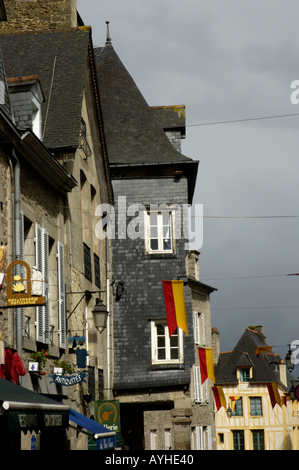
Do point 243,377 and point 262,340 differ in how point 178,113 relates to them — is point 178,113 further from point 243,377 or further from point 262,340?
point 262,340

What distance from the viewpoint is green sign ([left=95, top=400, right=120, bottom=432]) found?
15892 mm

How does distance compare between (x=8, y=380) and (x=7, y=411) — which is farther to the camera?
(x=8, y=380)

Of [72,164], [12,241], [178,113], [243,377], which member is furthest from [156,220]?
[243,377]

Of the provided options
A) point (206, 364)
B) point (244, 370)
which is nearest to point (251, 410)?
point (244, 370)

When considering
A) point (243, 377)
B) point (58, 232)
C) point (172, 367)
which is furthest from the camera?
point (243, 377)

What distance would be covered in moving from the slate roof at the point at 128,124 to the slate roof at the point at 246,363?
95.3 ft

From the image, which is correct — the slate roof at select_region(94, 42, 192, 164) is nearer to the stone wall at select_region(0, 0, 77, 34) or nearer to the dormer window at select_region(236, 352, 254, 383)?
the stone wall at select_region(0, 0, 77, 34)

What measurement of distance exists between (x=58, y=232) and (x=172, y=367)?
7129 millimetres

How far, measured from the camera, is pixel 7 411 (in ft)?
28.0

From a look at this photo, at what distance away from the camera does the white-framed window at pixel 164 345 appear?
20.0 meters

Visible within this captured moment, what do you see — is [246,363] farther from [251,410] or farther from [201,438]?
[201,438]

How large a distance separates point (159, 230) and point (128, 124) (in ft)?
12.9

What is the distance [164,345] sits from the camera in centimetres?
2028

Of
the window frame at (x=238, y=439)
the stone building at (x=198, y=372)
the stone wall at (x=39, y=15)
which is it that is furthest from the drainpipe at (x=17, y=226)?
the window frame at (x=238, y=439)
